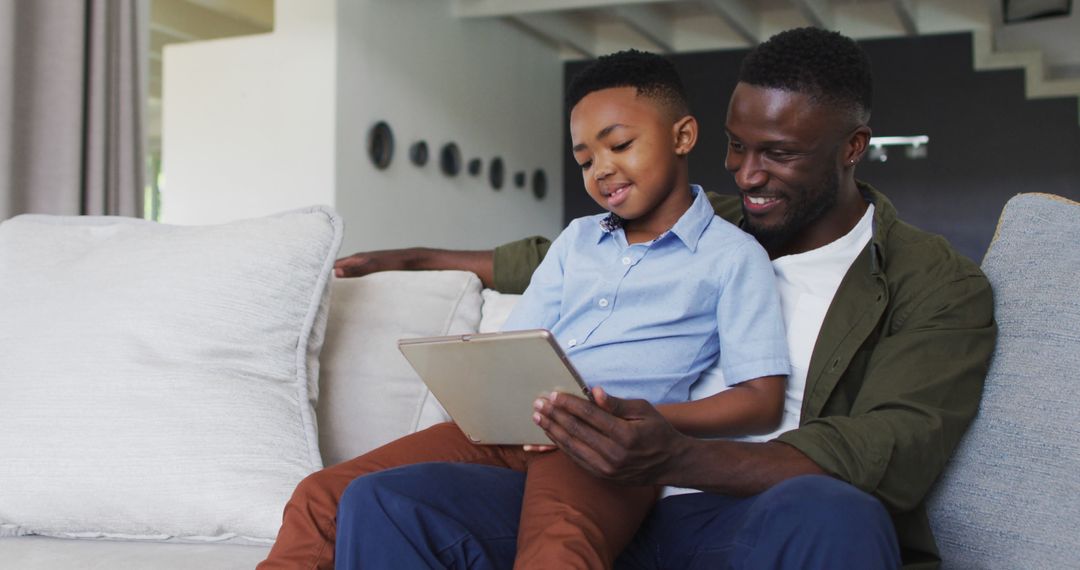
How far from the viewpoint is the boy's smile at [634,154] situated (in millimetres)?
1489

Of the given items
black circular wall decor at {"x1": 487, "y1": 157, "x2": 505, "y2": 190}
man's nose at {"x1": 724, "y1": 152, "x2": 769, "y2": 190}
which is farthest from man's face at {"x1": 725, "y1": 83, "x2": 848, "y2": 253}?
black circular wall decor at {"x1": 487, "y1": 157, "x2": 505, "y2": 190}

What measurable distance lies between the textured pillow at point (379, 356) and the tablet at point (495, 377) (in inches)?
16.9

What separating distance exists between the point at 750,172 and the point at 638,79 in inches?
9.2

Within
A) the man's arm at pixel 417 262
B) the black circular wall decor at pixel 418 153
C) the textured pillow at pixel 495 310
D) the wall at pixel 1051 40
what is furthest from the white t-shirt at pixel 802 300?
the wall at pixel 1051 40

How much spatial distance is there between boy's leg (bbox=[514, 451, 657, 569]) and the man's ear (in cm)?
66

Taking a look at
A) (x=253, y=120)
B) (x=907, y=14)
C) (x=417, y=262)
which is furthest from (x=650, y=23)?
(x=417, y=262)

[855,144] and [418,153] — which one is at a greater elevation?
[418,153]

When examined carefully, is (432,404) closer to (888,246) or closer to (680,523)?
(680,523)

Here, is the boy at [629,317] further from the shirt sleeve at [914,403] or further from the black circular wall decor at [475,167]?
the black circular wall decor at [475,167]

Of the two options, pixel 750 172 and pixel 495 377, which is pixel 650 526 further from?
pixel 750 172

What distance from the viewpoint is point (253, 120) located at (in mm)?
5777

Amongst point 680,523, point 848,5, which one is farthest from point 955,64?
point 680,523

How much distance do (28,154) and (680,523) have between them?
7.22ft

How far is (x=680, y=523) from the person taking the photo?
1.32m
